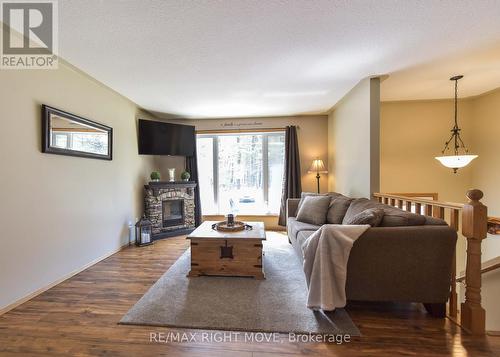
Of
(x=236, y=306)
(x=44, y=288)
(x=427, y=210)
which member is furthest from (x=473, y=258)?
(x=44, y=288)

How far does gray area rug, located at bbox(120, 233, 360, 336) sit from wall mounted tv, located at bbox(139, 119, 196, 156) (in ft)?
8.17

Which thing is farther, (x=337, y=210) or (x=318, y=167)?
(x=318, y=167)

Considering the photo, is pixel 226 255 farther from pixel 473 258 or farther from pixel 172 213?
pixel 172 213

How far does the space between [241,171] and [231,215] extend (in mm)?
2229

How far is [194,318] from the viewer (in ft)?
6.27

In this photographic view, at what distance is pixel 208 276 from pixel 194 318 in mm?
772

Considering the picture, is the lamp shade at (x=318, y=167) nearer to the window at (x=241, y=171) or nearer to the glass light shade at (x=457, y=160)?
the window at (x=241, y=171)

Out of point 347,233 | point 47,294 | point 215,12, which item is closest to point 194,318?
point 347,233

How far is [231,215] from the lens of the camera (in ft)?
9.93

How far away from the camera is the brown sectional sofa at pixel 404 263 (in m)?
1.79

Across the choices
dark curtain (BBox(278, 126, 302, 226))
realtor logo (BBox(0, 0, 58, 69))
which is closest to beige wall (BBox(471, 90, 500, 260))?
dark curtain (BBox(278, 126, 302, 226))

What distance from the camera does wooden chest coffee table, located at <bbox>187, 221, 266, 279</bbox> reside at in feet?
8.56

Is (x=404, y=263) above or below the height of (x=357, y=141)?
below

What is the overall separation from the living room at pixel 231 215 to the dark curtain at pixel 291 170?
0.75 m
